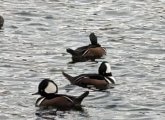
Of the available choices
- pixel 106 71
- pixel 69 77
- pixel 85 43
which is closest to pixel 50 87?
pixel 69 77

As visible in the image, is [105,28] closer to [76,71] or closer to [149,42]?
[149,42]

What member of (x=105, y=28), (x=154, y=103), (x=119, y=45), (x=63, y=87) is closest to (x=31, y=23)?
(x=105, y=28)

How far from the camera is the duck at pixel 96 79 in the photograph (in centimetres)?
2372

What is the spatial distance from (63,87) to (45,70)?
1989mm

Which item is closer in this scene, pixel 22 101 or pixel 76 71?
pixel 22 101

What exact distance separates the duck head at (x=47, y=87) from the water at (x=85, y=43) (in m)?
0.46

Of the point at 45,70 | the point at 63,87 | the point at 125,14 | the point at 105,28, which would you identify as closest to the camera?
the point at 63,87

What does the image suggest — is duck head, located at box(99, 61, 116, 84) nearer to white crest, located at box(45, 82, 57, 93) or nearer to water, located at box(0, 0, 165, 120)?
water, located at box(0, 0, 165, 120)

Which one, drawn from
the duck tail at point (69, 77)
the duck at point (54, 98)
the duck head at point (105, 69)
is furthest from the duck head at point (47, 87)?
the duck head at point (105, 69)

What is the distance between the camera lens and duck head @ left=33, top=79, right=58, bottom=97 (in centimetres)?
2152

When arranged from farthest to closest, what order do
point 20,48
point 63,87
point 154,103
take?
point 20,48, point 63,87, point 154,103

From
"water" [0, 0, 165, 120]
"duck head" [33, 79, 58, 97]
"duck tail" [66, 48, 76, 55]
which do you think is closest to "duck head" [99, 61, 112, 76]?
"water" [0, 0, 165, 120]

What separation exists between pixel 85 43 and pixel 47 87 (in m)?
8.63

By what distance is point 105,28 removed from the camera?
32188 mm
